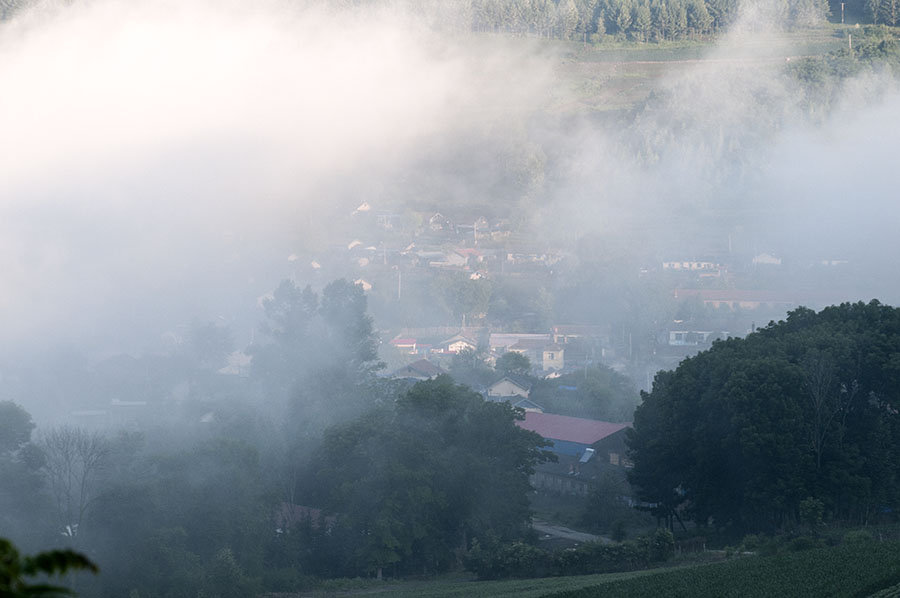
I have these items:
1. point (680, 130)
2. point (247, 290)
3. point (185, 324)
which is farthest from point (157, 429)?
point (680, 130)

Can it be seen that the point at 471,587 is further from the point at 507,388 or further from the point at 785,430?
the point at 507,388

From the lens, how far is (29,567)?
12.1ft

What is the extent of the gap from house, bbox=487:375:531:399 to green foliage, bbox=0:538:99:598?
1723 inches

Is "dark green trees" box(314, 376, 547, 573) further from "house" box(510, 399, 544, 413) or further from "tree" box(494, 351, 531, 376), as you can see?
"tree" box(494, 351, 531, 376)

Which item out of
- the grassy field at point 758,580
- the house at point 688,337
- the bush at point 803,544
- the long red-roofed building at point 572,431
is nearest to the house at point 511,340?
the house at point 688,337

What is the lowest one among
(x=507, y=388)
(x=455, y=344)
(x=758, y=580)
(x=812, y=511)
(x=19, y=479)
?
(x=758, y=580)

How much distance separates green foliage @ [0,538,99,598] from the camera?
141 inches

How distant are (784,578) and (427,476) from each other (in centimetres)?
1265

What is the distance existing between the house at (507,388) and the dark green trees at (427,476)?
14.5m

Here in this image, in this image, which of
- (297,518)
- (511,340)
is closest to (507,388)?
(511,340)

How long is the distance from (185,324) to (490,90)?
59.2 m

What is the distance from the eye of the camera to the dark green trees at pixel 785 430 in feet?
82.9

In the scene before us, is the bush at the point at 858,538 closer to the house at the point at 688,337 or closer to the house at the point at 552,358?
the house at the point at 552,358

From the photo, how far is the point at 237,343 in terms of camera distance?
61875 millimetres
